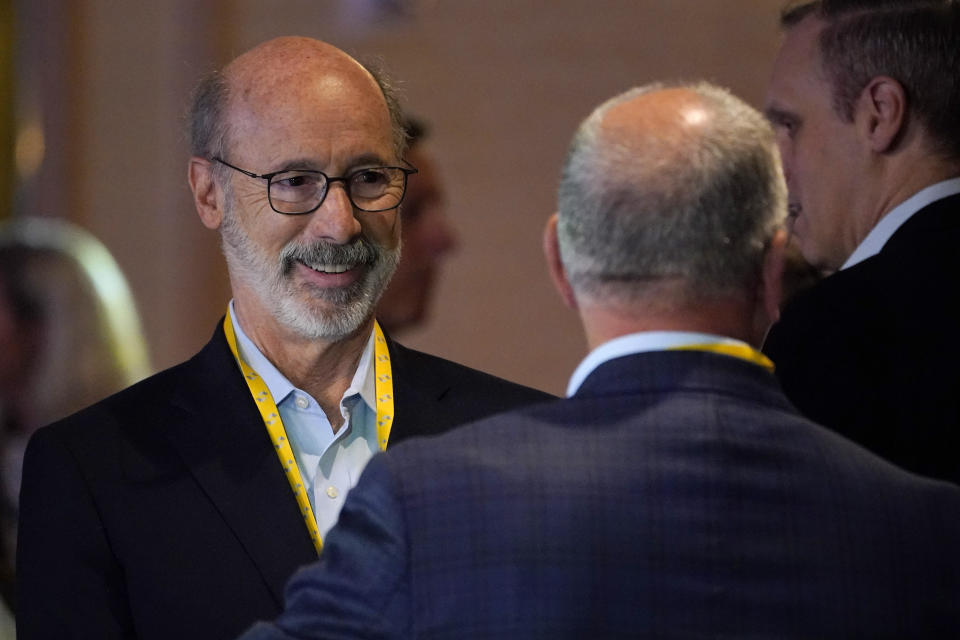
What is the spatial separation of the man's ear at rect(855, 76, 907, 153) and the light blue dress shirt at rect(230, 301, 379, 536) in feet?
2.88

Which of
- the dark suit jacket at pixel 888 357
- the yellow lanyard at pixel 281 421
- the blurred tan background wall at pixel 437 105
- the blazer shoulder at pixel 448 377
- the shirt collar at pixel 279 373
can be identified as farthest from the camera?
the blurred tan background wall at pixel 437 105

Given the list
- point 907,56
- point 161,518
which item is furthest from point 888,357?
point 161,518

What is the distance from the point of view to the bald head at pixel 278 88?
2271 millimetres

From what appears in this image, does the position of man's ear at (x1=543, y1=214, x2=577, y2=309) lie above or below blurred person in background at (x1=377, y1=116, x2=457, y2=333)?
above

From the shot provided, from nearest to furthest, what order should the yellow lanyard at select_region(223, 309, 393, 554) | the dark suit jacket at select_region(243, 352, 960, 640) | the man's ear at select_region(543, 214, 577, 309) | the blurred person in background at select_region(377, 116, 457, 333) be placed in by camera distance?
the dark suit jacket at select_region(243, 352, 960, 640) → the man's ear at select_region(543, 214, 577, 309) → the yellow lanyard at select_region(223, 309, 393, 554) → the blurred person in background at select_region(377, 116, 457, 333)

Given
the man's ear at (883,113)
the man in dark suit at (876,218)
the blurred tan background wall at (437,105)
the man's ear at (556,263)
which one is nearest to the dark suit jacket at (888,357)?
the man in dark suit at (876,218)

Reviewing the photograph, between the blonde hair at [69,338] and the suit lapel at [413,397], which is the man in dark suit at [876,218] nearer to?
the suit lapel at [413,397]

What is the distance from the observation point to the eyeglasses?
223 cm

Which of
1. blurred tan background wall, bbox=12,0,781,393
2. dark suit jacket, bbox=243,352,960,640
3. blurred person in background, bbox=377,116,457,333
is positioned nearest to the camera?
dark suit jacket, bbox=243,352,960,640

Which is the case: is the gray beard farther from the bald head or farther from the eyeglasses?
the bald head

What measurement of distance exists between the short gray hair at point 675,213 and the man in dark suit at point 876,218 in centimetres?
57

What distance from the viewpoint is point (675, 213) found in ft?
5.03

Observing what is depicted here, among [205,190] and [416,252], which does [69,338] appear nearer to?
[416,252]

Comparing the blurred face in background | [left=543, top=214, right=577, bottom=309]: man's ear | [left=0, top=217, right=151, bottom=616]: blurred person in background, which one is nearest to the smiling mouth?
[left=543, top=214, right=577, bottom=309]: man's ear
